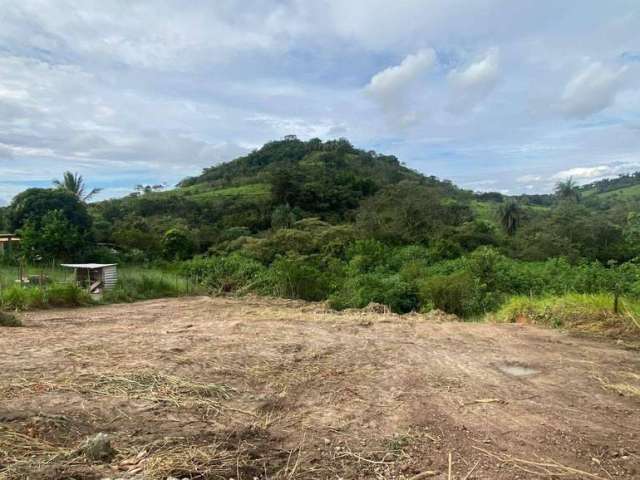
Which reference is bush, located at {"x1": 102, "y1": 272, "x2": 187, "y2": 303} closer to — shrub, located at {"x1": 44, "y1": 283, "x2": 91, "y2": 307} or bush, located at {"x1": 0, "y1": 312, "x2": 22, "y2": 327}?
shrub, located at {"x1": 44, "y1": 283, "x2": 91, "y2": 307}

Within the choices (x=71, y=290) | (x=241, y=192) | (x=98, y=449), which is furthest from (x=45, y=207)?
(x=98, y=449)

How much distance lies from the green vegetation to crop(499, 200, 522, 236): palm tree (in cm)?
6

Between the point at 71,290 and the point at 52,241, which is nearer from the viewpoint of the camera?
the point at 71,290

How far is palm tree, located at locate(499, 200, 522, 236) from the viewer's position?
2942 centimetres

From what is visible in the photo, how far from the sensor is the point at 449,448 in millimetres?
3463

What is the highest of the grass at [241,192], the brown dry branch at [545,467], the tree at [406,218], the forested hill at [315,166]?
the forested hill at [315,166]

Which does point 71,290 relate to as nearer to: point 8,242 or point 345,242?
point 8,242

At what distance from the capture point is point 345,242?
66.3 ft

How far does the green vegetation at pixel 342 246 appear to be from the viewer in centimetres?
1151

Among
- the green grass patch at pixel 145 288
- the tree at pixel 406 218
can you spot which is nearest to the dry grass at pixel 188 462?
the green grass patch at pixel 145 288

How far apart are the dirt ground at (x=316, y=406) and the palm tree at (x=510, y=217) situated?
2358cm

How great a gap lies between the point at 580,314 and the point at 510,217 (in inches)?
905

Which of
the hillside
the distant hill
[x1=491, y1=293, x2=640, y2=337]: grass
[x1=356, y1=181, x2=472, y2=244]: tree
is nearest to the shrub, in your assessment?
[x1=491, y1=293, x2=640, y2=337]: grass

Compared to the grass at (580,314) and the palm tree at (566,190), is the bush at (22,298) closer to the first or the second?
the grass at (580,314)
